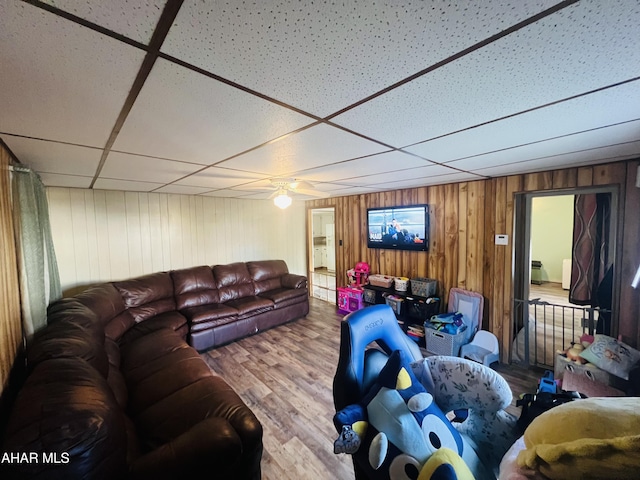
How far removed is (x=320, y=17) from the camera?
1.92 ft

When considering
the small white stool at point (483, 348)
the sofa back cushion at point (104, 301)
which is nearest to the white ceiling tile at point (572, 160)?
the small white stool at point (483, 348)

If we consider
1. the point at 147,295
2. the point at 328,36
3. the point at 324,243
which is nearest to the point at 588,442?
the point at 328,36

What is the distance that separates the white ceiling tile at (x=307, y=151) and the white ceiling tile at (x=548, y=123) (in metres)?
0.39

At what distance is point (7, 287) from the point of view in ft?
4.57

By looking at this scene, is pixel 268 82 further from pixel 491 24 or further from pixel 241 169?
pixel 241 169

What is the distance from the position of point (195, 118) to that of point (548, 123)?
1710 millimetres

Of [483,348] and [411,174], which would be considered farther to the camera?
[483,348]

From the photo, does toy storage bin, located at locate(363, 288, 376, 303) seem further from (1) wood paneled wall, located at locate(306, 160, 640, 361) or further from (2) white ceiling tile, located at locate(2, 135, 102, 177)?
(2) white ceiling tile, located at locate(2, 135, 102, 177)

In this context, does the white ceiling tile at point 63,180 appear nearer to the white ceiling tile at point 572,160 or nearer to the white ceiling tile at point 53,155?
the white ceiling tile at point 53,155

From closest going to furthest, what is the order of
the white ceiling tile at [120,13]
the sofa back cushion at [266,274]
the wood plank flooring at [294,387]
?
the white ceiling tile at [120,13] → the wood plank flooring at [294,387] → the sofa back cushion at [266,274]

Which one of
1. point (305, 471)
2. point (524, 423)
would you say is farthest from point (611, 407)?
point (305, 471)

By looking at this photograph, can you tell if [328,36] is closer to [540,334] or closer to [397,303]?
[397,303]

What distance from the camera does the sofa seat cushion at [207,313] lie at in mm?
3236

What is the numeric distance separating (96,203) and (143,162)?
2.10 m
